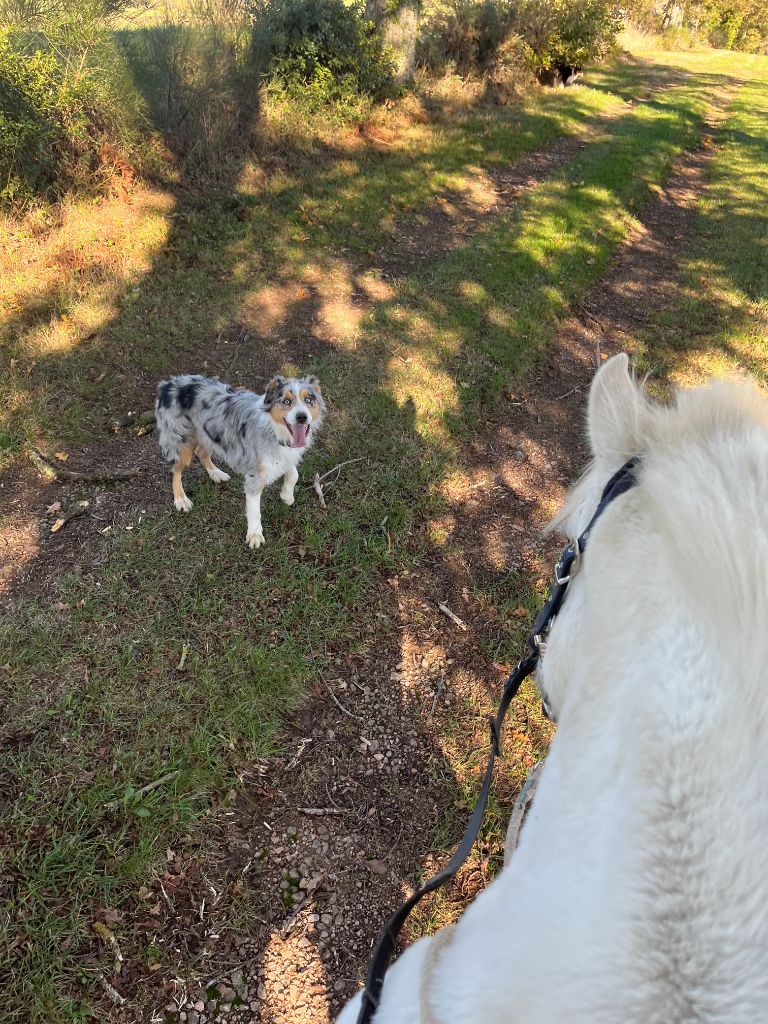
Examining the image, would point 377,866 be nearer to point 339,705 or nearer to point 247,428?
point 339,705

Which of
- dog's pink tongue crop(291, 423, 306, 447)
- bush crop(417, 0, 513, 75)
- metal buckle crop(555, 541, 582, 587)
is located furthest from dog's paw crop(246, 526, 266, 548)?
bush crop(417, 0, 513, 75)

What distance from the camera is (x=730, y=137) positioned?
14.2 meters

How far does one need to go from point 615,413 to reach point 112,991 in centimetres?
305

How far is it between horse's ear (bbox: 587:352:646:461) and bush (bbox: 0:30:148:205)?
7.84 metres

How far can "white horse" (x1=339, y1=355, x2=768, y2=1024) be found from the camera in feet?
2.39

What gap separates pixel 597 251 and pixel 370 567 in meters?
6.66

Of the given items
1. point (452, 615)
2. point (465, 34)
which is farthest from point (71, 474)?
point (465, 34)

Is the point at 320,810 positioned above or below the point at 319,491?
below

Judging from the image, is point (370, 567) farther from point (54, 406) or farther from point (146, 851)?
point (54, 406)

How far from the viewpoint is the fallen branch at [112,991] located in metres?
2.48

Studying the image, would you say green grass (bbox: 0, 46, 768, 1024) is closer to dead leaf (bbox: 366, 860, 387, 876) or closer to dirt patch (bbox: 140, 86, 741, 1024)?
dirt patch (bbox: 140, 86, 741, 1024)

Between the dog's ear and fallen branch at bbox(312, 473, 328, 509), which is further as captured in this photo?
fallen branch at bbox(312, 473, 328, 509)

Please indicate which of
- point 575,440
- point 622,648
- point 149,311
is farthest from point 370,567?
point 149,311

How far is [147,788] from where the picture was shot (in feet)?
10.2
